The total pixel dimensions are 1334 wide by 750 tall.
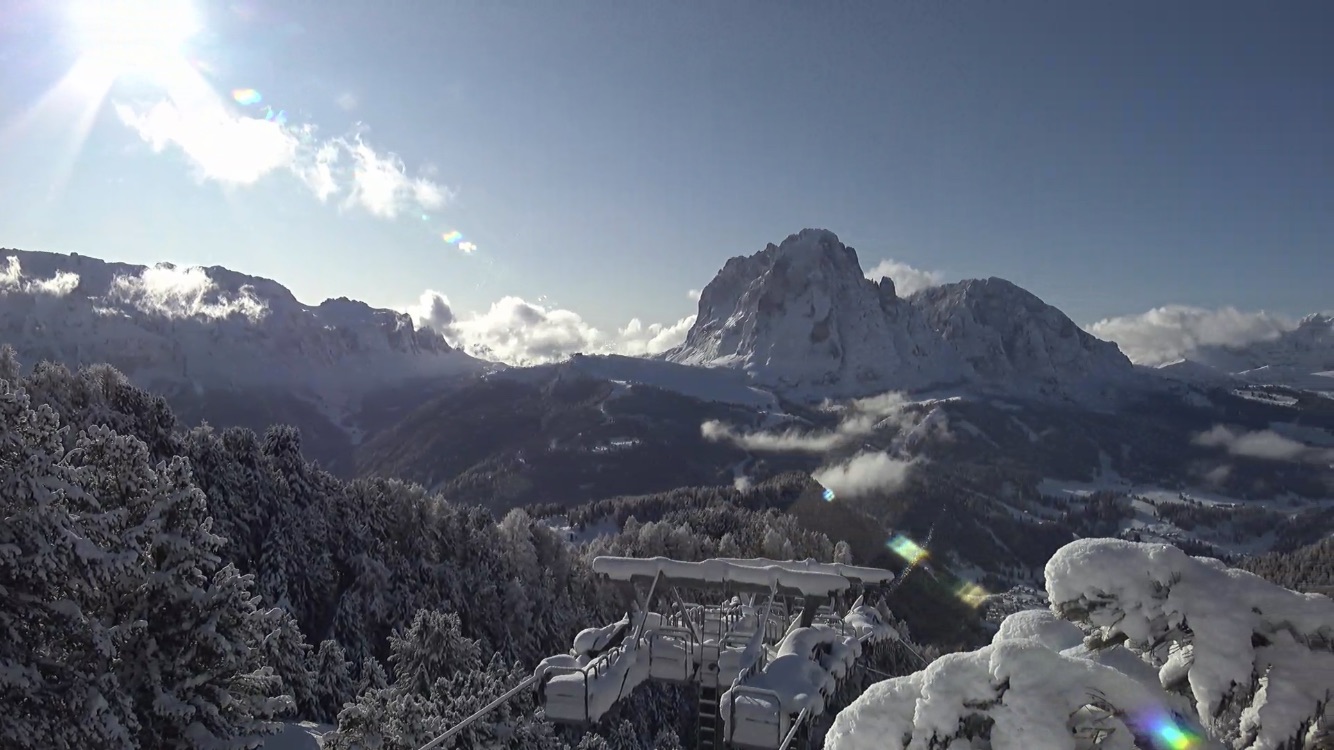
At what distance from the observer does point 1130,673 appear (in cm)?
464

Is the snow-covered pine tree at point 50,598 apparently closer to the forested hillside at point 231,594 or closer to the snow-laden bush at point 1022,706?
the forested hillside at point 231,594

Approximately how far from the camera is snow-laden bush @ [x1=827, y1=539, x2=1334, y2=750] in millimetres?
3910

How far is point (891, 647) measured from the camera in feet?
222

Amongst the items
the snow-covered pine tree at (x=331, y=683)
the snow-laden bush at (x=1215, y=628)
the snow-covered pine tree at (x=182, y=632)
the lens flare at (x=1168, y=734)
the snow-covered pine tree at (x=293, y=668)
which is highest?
the snow-laden bush at (x=1215, y=628)

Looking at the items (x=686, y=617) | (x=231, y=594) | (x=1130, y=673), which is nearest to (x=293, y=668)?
(x=231, y=594)

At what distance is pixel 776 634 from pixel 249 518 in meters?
39.1

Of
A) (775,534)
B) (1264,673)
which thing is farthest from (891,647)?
(1264,673)

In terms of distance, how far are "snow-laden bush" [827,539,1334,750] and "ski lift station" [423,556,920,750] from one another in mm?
6973

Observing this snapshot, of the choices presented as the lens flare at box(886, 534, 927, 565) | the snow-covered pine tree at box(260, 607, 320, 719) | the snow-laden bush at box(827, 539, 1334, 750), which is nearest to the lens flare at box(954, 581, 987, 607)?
the lens flare at box(886, 534, 927, 565)

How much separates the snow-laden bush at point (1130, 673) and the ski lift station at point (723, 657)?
6973mm

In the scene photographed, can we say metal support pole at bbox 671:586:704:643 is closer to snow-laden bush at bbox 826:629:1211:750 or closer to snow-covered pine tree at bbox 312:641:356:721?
snow-laden bush at bbox 826:629:1211:750

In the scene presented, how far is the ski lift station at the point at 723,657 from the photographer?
11539 millimetres

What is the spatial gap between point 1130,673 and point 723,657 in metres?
11.9

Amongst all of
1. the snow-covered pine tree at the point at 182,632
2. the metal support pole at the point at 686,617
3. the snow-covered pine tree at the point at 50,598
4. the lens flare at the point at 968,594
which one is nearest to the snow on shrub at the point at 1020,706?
the metal support pole at the point at 686,617
